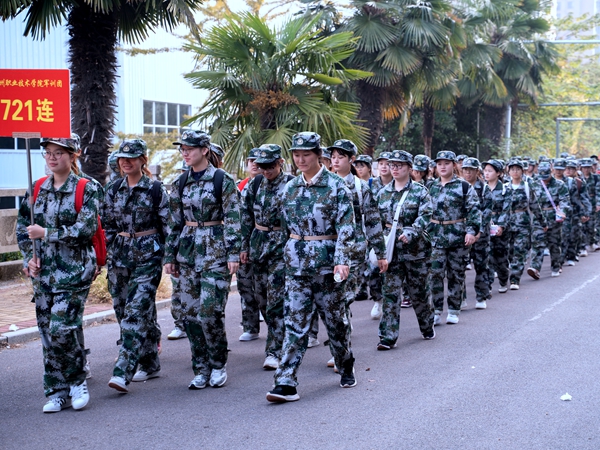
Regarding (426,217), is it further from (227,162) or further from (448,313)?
(227,162)

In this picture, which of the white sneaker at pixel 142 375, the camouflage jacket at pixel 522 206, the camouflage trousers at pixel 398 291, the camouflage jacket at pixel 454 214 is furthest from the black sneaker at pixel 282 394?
the camouflage jacket at pixel 522 206

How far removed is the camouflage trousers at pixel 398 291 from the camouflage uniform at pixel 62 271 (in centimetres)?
335

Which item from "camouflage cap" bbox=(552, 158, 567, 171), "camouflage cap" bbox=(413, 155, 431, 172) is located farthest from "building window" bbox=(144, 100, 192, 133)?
"camouflage cap" bbox=(413, 155, 431, 172)

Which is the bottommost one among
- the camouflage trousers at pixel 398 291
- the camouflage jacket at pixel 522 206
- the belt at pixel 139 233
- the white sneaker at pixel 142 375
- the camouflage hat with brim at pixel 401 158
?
the white sneaker at pixel 142 375

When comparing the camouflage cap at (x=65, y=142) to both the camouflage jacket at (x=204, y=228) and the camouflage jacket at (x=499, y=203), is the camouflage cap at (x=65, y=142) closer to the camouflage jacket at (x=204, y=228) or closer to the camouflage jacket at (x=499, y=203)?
the camouflage jacket at (x=204, y=228)

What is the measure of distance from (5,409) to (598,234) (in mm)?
17832

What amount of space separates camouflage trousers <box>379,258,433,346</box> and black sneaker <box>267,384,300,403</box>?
229cm

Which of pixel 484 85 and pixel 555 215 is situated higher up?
pixel 484 85

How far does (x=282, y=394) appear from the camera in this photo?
20.6ft

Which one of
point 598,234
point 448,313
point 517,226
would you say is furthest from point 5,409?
point 598,234

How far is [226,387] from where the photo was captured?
6.84m

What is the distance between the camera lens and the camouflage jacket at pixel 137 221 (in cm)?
686

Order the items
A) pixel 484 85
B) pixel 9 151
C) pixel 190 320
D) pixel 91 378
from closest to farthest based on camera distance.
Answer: pixel 190 320
pixel 91 378
pixel 9 151
pixel 484 85

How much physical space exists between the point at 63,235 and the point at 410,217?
4.03m
